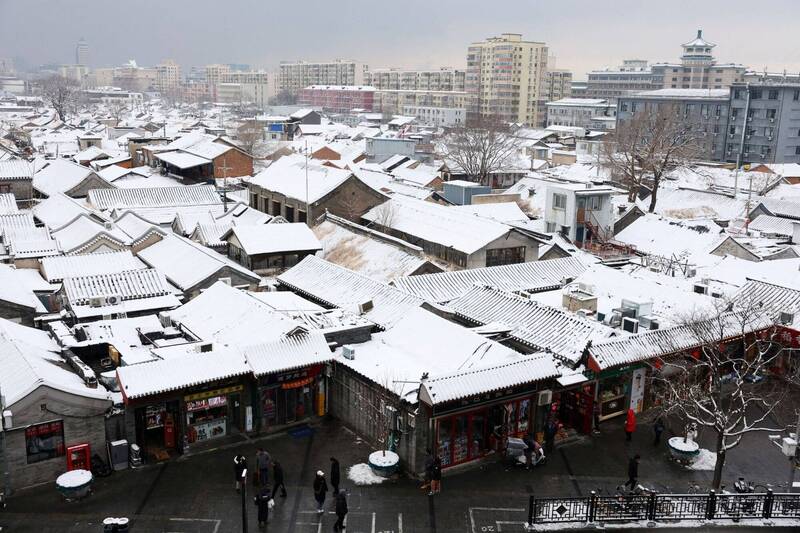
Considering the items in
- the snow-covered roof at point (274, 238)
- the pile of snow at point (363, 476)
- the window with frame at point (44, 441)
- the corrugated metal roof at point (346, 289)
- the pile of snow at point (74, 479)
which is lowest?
the pile of snow at point (363, 476)

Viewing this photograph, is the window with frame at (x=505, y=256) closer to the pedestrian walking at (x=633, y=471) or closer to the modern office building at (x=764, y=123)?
the pedestrian walking at (x=633, y=471)

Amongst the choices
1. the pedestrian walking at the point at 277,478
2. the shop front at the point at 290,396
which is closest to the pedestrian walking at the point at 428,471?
the pedestrian walking at the point at 277,478

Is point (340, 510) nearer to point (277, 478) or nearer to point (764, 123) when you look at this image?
point (277, 478)

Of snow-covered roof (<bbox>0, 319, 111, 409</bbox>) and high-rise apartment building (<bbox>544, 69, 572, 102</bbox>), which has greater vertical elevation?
high-rise apartment building (<bbox>544, 69, 572, 102</bbox>)

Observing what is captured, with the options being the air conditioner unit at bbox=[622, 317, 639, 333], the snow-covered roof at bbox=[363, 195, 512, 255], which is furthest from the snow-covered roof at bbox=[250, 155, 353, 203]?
the air conditioner unit at bbox=[622, 317, 639, 333]

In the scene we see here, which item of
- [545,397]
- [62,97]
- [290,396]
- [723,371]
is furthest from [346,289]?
[62,97]

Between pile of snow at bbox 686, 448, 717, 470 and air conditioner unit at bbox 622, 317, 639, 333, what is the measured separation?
4698 mm

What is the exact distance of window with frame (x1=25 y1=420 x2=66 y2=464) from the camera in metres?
19.9

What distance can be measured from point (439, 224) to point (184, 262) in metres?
14.5

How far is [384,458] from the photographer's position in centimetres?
2097

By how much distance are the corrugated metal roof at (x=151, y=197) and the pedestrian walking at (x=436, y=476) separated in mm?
40456

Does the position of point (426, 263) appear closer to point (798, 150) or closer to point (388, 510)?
point (388, 510)

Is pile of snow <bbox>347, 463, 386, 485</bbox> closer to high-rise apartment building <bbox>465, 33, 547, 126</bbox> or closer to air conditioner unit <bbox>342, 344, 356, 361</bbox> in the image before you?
air conditioner unit <bbox>342, 344, 356, 361</bbox>

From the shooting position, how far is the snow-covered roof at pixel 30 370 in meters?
19.7
